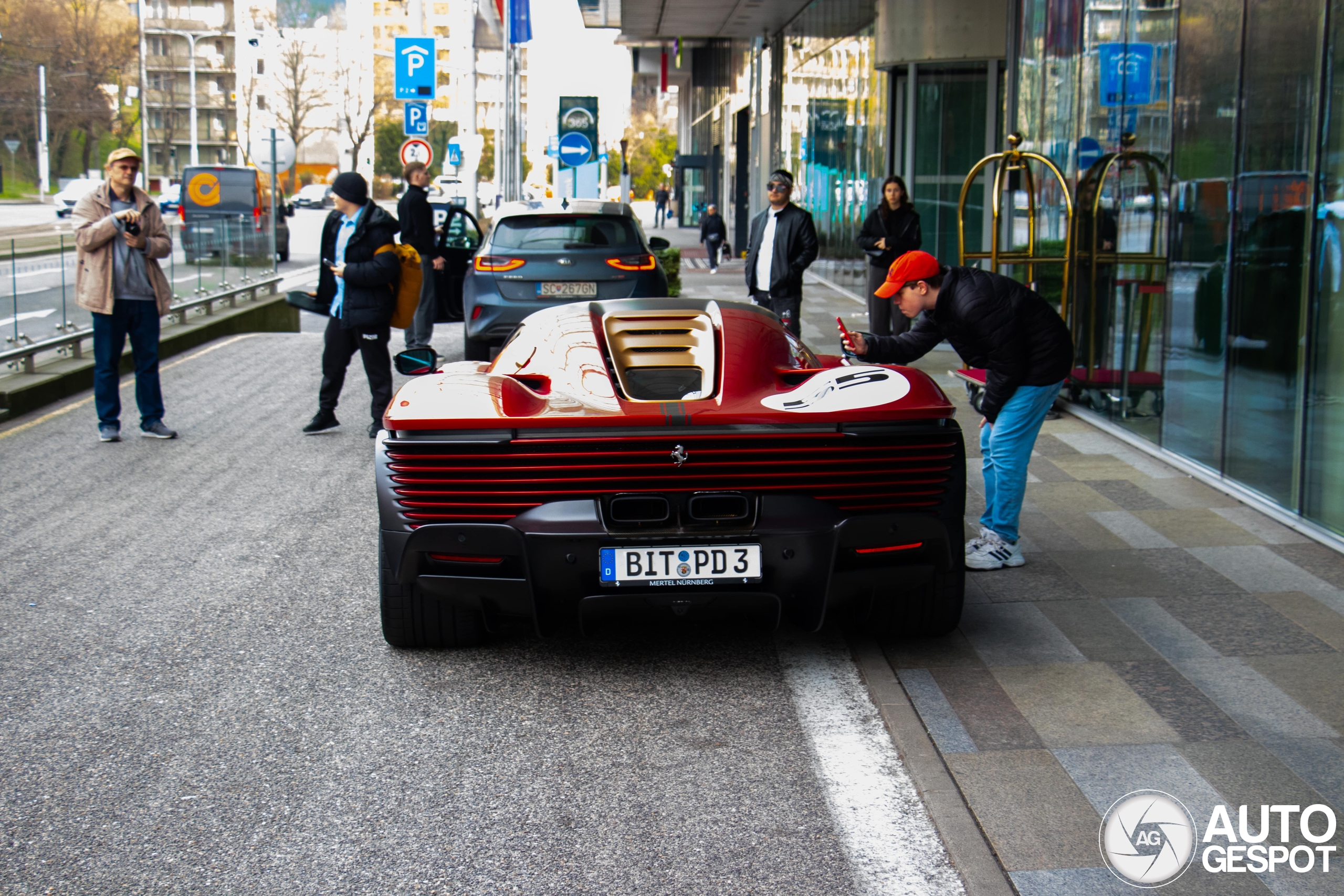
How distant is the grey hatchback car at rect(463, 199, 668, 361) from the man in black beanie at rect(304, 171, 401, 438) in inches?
86.7

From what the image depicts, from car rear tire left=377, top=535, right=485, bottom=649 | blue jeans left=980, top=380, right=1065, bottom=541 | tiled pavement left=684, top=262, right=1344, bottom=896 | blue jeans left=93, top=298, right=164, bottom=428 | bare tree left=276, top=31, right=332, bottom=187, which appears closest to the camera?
tiled pavement left=684, top=262, right=1344, bottom=896

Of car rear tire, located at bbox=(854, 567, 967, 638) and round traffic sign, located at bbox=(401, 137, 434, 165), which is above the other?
round traffic sign, located at bbox=(401, 137, 434, 165)

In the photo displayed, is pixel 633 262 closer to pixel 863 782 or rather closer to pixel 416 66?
pixel 863 782

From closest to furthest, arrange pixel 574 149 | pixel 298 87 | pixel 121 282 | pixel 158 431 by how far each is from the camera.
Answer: pixel 121 282, pixel 158 431, pixel 574 149, pixel 298 87

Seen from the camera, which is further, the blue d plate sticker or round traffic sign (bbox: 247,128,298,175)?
round traffic sign (bbox: 247,128,298,175)

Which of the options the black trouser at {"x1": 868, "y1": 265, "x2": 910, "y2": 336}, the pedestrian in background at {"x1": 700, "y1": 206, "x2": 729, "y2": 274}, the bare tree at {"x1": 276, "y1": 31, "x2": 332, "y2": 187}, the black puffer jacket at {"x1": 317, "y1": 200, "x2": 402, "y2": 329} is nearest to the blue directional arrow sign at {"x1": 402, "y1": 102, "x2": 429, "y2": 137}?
the pedestrian in background at {"x1": 700, "y1": 206, "x2": 729, "y2": 274}

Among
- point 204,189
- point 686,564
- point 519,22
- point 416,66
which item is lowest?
point 686,564

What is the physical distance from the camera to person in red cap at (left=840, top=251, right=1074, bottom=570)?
222 inches

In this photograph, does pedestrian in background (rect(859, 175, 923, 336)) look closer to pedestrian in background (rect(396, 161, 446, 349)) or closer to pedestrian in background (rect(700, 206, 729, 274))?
pedestrian in background (rect(396, 161, 446, 349))

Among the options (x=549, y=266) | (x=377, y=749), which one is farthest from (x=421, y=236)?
(x=377, y=749)

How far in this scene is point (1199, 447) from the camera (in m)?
8.28

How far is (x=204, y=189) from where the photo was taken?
89.3 ft

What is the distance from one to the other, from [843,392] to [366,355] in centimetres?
553

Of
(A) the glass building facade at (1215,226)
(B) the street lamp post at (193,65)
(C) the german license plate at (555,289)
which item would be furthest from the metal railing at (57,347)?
(B) the street lamp post at (193,65)
